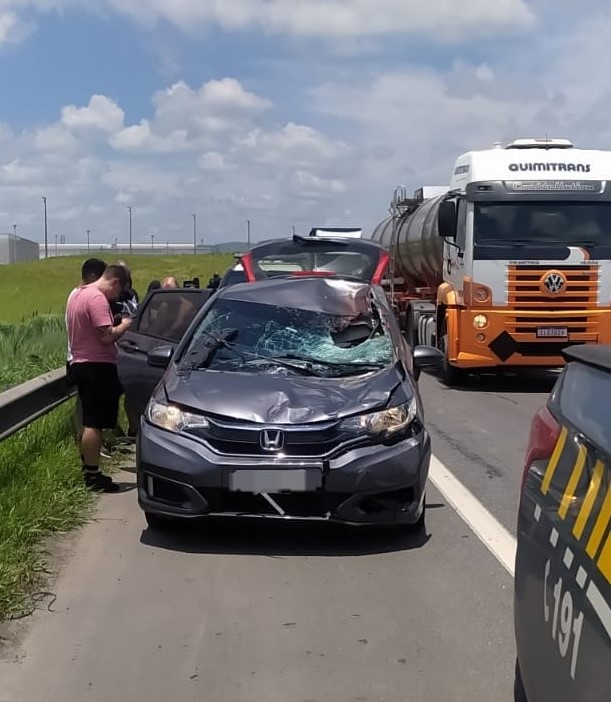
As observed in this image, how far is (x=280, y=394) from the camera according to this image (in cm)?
611

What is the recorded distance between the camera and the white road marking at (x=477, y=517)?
594cm

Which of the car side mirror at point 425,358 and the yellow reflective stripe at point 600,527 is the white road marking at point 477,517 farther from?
the yellow reflective stripe at point 600,527

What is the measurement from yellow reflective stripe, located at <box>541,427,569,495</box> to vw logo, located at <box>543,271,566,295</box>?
10.9 metres

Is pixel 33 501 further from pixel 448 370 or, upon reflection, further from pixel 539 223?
pixel 448 370

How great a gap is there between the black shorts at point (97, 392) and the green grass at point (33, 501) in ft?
1.49

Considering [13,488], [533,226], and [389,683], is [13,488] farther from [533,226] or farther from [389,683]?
[533,226]

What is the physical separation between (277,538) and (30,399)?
7.59 feet

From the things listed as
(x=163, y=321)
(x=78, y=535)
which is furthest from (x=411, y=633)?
(x=163, y=321)

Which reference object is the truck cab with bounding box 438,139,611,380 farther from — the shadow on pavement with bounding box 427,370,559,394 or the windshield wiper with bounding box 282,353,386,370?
the windshield wiper with bounding box 282,353,386,370

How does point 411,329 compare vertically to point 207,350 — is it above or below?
below

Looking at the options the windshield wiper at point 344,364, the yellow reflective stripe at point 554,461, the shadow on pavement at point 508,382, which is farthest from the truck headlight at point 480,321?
the yellow reflective stripe at point 554,461

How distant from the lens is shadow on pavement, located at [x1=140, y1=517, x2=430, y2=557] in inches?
238

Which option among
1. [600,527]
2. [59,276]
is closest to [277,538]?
[600,527]

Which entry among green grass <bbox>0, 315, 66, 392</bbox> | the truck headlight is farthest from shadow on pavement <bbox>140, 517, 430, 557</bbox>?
the truck headlight
